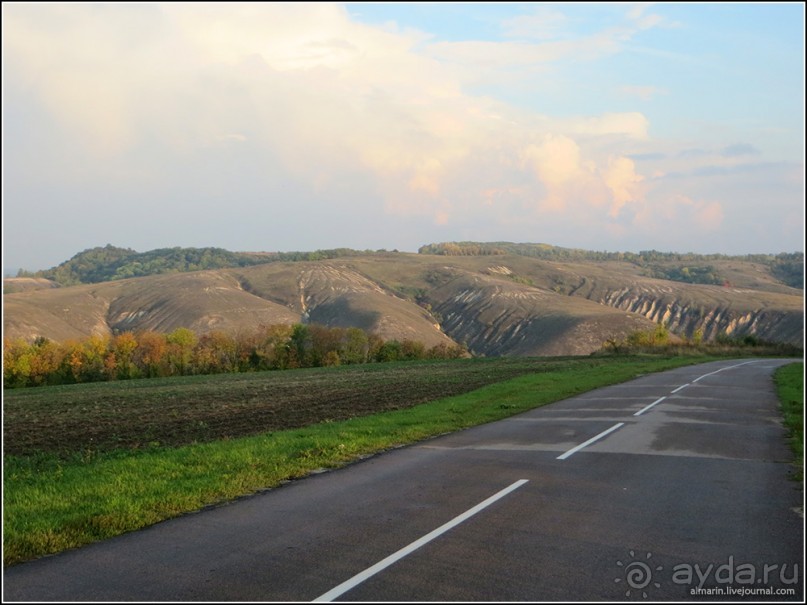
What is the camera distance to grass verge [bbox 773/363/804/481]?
1220 centimetres

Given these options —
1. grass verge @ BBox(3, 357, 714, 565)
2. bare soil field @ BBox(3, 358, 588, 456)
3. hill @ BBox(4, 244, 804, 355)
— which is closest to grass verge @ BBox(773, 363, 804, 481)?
grass verge @ BBox(3, 357, 714, 565)

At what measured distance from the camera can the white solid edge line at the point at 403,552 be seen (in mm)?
5996

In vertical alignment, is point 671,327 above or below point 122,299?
below

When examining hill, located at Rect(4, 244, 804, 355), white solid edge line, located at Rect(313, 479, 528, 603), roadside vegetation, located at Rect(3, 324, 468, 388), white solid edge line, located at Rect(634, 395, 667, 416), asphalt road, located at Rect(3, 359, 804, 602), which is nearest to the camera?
white solid edge line, located at Rect(313, 479, 528, 603)

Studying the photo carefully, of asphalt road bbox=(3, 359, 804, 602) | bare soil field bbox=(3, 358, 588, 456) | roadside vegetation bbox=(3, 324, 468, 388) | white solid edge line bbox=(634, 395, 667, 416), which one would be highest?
asphalt road bbox=(3, 359, 804, 602)

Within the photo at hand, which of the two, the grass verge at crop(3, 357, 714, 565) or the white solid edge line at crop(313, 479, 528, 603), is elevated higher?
the white solid edge line at crop(313, 479, 528, 603)

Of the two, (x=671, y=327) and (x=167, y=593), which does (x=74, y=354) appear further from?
(x=671, y=327)

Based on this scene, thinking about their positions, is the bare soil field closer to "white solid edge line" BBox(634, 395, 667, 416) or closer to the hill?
"white solid edge line" BBox(634, 395, 667, 416)

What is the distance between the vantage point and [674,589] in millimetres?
6125

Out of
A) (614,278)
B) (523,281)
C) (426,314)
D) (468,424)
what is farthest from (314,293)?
(468,424)

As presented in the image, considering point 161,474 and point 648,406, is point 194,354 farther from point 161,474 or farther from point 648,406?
point 161,474

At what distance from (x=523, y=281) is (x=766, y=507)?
539 ft

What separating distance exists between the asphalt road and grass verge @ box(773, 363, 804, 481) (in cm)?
36

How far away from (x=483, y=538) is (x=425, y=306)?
141510 mm
